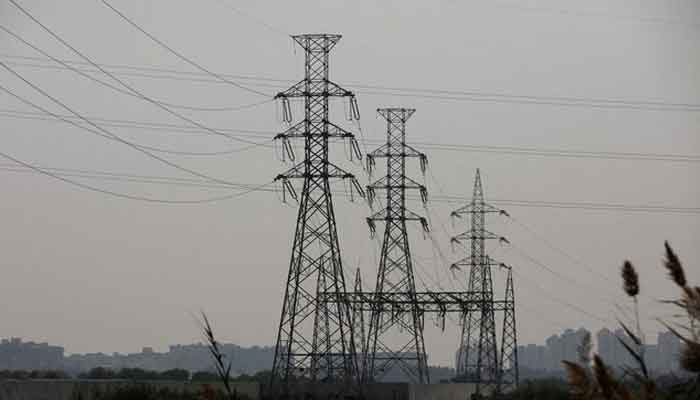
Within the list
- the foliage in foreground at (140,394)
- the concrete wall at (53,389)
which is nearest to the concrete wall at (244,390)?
the concrete wall at (53,389)

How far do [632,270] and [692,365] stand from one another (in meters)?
0.52

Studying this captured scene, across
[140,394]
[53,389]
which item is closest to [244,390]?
[53,389]

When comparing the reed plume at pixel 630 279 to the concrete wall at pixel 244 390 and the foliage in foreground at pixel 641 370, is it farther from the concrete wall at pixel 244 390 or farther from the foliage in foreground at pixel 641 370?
the concrete wall at pixel 244 390

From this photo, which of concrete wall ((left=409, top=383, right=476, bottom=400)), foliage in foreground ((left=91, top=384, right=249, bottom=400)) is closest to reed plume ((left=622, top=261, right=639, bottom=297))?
foliage in foreground ((left=91, top=384, right=249, bottom=400))

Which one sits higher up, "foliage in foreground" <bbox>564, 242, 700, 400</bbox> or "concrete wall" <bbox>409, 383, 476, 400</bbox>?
"concrete wall" <bbox>409, 383, 476, 400</bbox>

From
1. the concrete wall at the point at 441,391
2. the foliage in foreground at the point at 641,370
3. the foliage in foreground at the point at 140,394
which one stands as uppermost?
the concrete wall at the point at 441,391

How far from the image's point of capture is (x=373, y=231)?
69188mm

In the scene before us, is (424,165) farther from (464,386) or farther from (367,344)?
(464,386)

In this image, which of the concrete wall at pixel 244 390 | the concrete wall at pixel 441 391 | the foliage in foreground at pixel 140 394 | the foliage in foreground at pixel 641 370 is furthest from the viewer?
the concrete wall at pixel 441 391

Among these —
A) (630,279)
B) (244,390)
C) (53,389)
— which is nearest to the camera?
(630,279)

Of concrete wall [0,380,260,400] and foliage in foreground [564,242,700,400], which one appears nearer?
foliage in foreground [564,242,700,400]

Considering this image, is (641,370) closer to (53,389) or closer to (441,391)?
(53,389)

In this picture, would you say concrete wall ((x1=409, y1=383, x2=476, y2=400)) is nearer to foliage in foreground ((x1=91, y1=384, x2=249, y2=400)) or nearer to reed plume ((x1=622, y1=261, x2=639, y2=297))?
foliage in foreground ((x1=91, y1=384, x2=249, y2=400))

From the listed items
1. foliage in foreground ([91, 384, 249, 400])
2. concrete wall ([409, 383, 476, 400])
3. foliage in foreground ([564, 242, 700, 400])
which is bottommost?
foliage in foreground ([564, 242, 700, 400])
